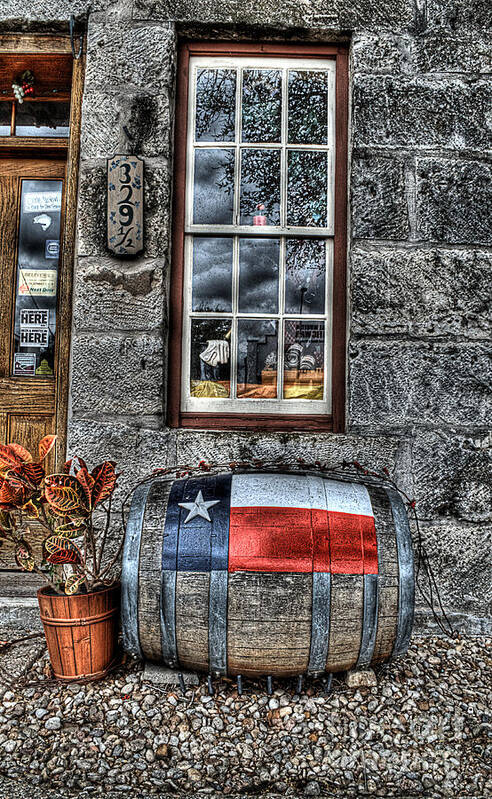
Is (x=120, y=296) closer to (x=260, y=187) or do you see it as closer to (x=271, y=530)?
(x=260, y=187)

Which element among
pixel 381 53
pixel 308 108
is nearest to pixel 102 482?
pixel 308 108

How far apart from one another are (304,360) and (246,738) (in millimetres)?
1819

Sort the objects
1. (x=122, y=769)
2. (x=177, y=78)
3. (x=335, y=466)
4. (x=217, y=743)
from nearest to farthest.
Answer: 1. (x=122, y=769)
2. (x=217, y=743)
3. (x=335, y=466)
4. (x=177, y=78)

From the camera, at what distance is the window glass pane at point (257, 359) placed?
3209 mm

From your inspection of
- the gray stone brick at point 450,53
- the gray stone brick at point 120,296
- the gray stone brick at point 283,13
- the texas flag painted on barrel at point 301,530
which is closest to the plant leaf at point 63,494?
the texas flag painted on barrel at point 301,530

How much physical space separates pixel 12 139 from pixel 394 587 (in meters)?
3.17

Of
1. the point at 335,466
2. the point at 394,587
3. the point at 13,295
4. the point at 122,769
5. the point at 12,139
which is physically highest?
the point at 12,139

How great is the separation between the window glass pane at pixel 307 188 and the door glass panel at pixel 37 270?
1400 mm

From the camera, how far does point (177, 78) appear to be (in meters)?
3.22

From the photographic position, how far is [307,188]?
3250 millimetres

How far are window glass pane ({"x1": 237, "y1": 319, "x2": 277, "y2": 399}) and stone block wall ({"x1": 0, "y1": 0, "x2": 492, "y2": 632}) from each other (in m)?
0.31

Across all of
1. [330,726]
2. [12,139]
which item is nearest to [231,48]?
[12,139]

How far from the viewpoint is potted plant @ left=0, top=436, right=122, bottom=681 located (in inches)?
89.9

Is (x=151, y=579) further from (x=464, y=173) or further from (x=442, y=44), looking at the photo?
(x=442, y=44)
